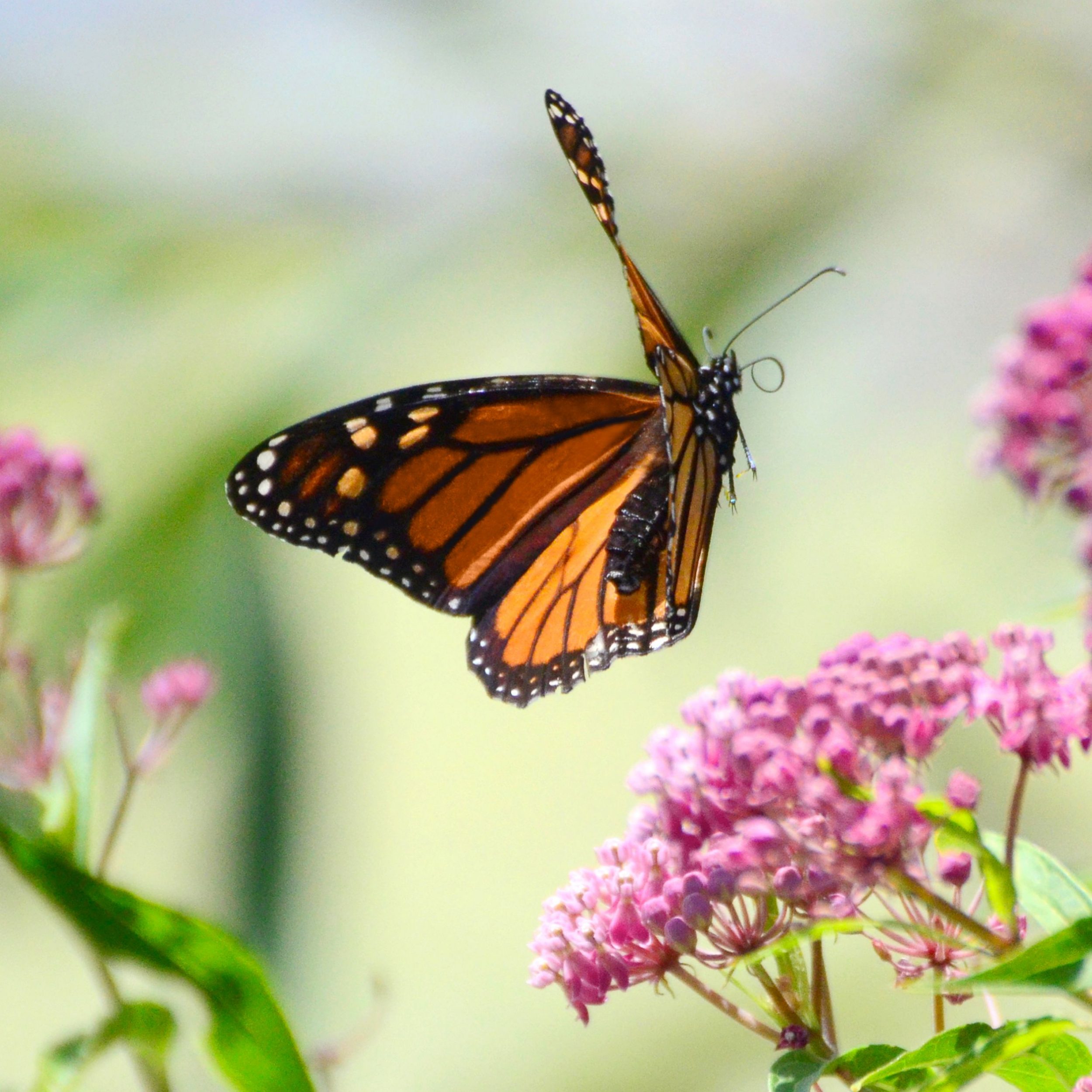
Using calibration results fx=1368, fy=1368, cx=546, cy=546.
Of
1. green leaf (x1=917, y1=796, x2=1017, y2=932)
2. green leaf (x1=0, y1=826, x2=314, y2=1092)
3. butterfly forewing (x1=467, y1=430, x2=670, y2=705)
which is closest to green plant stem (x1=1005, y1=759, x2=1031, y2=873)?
green leaf (x1=917, y1=796, x2=1017, y2=932)

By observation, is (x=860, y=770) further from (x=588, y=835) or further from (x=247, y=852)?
(x=588, y=835)

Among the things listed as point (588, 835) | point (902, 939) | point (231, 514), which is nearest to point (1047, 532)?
point (231, 514)

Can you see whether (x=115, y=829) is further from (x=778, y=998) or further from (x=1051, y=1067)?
(x=1051, y=1067)

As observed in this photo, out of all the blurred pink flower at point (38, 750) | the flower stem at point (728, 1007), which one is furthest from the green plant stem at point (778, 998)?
the blurred pink flower at point (38, 750)

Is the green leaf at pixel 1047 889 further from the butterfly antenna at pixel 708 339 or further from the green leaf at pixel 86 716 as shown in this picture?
the butterfly antenna at pixel 708 339

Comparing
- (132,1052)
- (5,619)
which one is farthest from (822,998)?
(5,619)

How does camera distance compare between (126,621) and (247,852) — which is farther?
(247,852)

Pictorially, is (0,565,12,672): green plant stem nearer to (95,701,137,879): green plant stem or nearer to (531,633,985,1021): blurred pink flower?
(95,701,137,879): green plant stem
